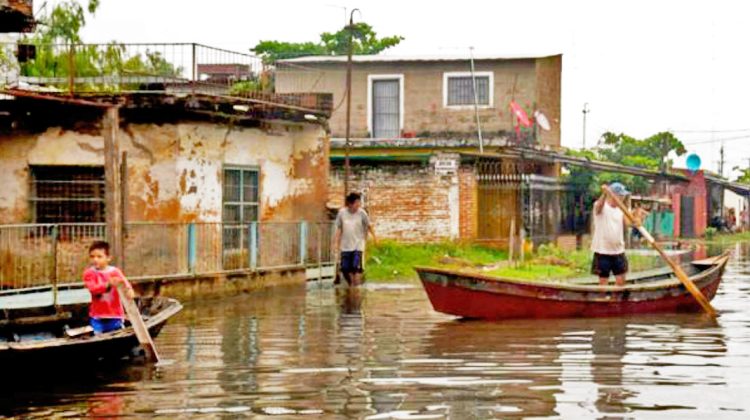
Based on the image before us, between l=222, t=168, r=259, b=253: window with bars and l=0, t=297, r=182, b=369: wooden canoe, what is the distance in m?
8.96

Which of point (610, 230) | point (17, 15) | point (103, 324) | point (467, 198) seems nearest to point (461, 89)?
point (467, 198)

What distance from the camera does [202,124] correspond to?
23953 mm

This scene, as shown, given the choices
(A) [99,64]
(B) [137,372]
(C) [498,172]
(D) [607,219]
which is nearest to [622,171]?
(C) [498,172]

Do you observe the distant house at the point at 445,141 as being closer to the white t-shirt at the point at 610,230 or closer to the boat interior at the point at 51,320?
the white t-shirt at the point at 610,230

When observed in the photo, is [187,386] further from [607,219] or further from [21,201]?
[21,201]

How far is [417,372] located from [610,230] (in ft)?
22.6

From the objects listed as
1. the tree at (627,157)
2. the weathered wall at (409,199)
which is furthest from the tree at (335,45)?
the weathered wall at (409,199)

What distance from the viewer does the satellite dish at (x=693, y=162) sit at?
185 ft

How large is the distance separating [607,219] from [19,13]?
9.12 m

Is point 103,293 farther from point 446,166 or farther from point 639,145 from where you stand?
point 639,145

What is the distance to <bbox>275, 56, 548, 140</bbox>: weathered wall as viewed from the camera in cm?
4072

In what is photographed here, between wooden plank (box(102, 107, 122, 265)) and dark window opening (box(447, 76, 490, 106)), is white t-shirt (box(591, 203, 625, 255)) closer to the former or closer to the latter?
wooden plank (box(102, 107, 122, 265))

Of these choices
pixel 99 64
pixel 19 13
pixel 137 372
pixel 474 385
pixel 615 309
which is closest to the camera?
pixel 474 385

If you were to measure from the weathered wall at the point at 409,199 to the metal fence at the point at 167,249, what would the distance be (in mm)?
6722
